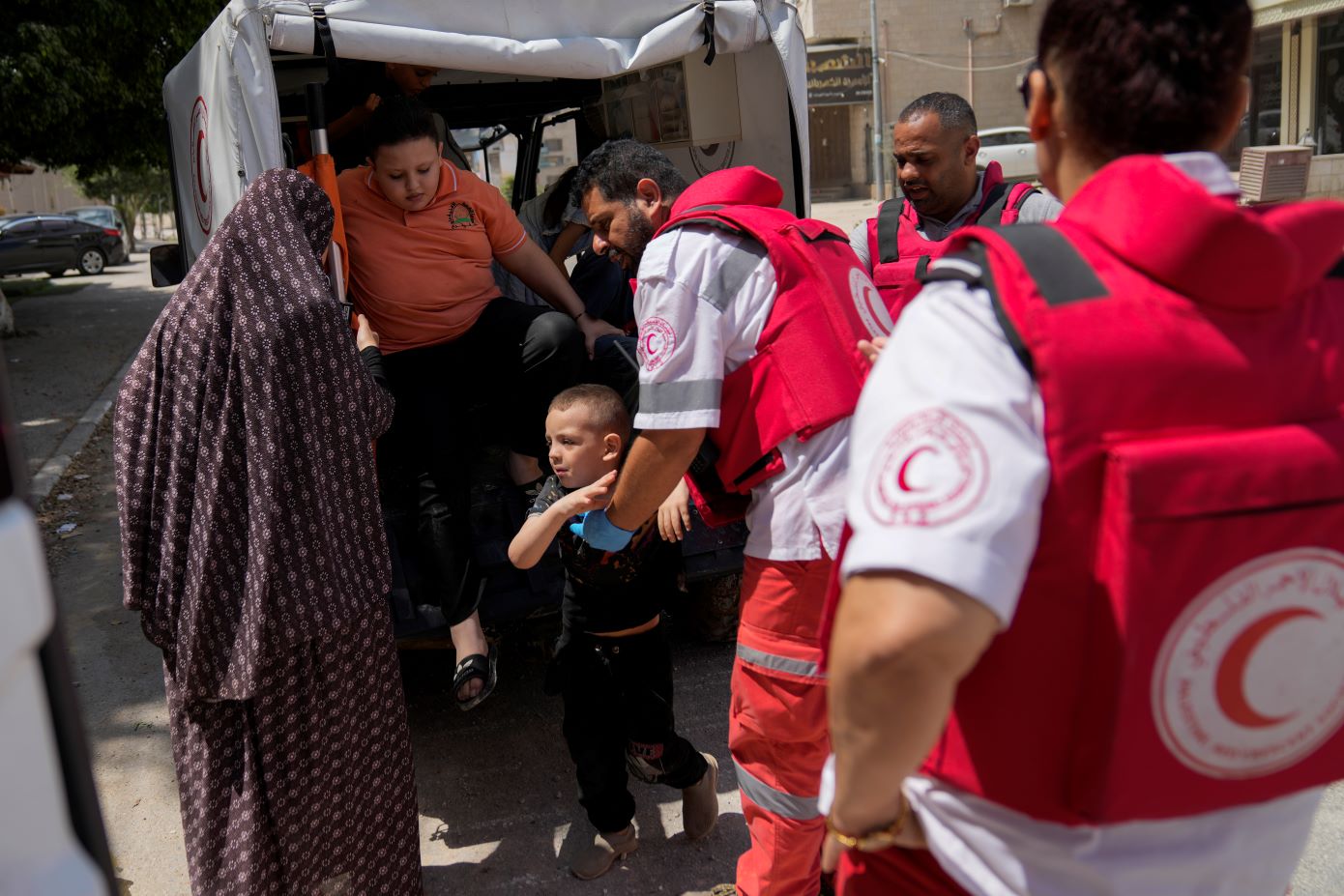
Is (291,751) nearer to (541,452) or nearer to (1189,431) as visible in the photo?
(541,452)

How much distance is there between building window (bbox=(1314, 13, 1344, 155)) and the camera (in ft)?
59.9

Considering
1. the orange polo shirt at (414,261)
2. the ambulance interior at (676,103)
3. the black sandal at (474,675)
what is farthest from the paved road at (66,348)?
the black sandal at (474,675)

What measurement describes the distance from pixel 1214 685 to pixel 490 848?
2421 millimetres

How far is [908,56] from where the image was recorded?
31562mm

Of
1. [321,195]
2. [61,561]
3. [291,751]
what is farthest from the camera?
[61,561]

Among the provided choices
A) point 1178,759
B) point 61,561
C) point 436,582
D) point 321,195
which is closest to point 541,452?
point 436,582

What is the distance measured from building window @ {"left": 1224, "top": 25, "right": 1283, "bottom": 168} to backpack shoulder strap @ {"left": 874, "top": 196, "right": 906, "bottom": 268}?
19.5m

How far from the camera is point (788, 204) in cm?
445

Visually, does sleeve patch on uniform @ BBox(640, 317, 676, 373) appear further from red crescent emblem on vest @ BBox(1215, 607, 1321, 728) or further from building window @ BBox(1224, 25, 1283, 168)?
building window @ BBox(1224, 25, 1283, 168)

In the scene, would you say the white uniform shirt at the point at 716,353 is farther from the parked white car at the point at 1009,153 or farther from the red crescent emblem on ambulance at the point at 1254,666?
the parked white car at the point at 1009,153

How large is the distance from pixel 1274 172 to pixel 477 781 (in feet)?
50.7

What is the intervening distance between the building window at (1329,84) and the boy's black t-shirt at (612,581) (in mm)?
20015

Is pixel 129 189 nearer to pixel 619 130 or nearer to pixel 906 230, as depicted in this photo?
pixel 619 130

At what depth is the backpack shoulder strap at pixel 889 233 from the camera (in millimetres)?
3561
